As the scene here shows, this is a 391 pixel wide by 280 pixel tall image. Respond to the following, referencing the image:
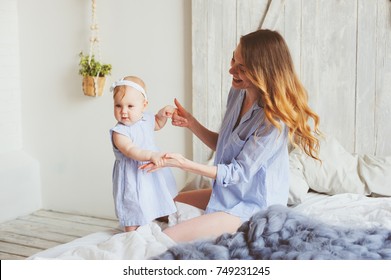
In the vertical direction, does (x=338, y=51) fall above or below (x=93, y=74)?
above

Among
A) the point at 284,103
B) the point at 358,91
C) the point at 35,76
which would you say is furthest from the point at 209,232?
the point at 35,76

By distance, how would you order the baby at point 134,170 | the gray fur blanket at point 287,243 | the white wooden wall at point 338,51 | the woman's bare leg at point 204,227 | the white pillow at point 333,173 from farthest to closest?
the white wooden wall at point 338,51 → the white pillow at point 333,173 → the baby at point 134,170 → the woman's bare leg at point 204,227 → the gray fur blanket at point 287,243

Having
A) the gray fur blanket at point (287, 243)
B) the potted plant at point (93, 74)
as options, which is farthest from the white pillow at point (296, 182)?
the potted plant at point (93, 74)

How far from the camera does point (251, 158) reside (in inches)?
76.8

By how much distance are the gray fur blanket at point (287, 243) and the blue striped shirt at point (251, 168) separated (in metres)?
0.33

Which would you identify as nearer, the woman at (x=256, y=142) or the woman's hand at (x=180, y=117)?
the woman at (x=256, y=142)

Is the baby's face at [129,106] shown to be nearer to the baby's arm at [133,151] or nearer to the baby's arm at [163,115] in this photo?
the baby's arm at [133,151]

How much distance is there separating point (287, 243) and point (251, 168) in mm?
454

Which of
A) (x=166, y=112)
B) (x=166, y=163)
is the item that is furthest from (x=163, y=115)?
(x=166, y=163)

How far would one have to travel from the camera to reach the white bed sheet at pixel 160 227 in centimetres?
166

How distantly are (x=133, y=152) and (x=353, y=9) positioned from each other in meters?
1.49

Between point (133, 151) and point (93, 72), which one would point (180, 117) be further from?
point (93, 72)

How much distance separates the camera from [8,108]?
377 cm

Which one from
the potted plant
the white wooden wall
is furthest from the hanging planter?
the white wooden wall
